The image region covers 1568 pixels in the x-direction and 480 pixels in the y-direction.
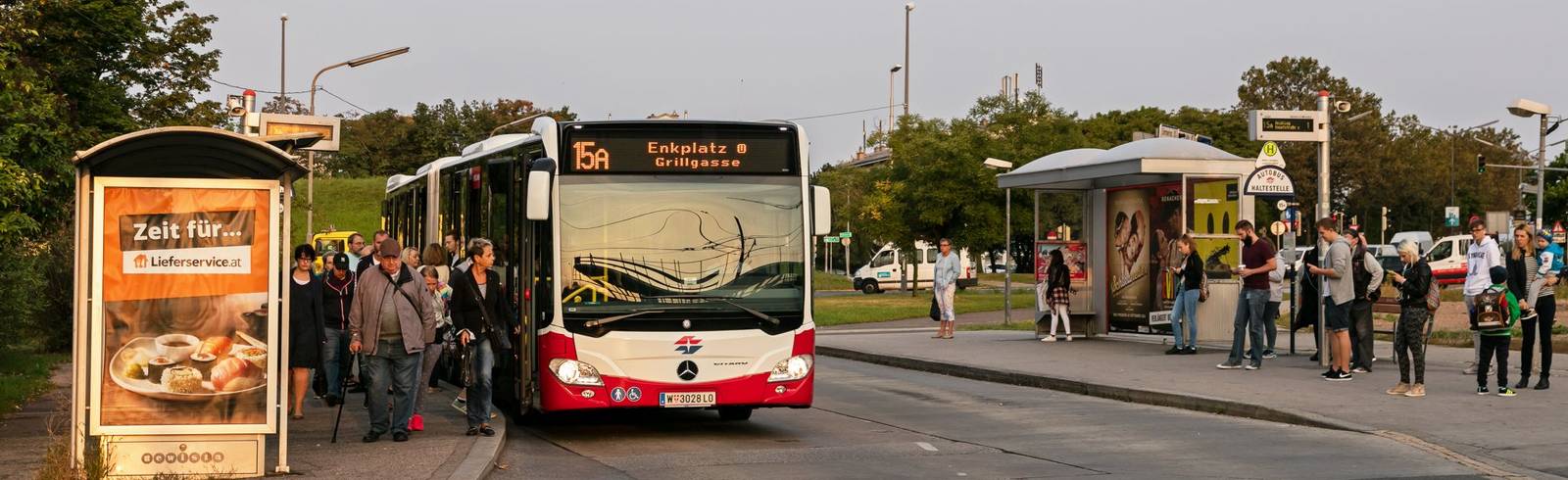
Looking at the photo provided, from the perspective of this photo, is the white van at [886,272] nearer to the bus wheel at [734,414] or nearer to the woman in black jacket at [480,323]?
the bus wheel at [734,414]

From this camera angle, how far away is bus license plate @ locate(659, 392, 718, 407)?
1203cm

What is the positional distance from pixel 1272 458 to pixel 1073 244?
13.8m

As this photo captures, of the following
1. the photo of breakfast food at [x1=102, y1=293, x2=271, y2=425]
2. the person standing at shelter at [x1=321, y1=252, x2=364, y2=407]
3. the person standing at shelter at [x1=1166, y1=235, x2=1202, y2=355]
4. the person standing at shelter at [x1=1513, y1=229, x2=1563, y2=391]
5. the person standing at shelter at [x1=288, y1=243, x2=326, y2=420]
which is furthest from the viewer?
the person standing at shelter at [x1=1166, y1=235, x2=1202, y2=355]

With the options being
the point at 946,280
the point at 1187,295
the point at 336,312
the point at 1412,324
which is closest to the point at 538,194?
the point at 336,312

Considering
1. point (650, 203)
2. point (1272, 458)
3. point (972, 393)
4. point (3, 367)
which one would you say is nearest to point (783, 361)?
point (650, 203)

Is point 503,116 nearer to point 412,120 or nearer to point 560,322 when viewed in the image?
point 412,120

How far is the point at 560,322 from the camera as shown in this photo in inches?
473

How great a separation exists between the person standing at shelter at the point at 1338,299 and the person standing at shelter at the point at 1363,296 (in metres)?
0.10

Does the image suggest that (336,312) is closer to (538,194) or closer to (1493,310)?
(538,194)

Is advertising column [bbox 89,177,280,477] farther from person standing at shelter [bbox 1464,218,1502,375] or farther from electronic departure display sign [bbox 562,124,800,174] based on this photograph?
person standing at shelter [bbox 1464,218,1502,375]

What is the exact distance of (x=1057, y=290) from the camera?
23922mm

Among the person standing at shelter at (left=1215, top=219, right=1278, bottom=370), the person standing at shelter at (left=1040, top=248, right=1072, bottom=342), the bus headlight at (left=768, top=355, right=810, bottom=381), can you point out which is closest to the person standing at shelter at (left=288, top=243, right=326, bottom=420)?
the bus headlight at (left=768, top=355, right=810, bottom=381)

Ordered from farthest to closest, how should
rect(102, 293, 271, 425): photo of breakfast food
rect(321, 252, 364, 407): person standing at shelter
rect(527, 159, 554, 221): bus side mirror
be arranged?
rect(321, 252, 364, 407): person standing at shelter → rect(527, 159, 554, 221): bus side mirror → rect(102, 293, 271, 425): photo of breakfast food

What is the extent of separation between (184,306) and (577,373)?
127 inches
